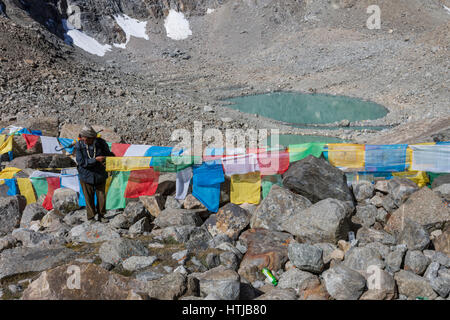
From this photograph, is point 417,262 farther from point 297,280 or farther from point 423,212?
point 297,280

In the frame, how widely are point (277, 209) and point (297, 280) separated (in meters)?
1.44

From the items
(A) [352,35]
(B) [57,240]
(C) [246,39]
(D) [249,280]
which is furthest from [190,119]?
(C) [246,39]

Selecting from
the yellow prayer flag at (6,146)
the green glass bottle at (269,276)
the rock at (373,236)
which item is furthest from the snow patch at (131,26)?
the green glass bottle at (269,276)

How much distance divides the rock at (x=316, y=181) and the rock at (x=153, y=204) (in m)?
2.12

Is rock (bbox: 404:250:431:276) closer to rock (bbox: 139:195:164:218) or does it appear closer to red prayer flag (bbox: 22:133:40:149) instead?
rock (bbox: 139:195:164:218)

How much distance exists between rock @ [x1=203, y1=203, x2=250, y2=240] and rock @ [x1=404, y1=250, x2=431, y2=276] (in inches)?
88.4

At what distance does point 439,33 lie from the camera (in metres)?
26.3

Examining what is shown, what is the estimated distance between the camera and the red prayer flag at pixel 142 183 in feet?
20.6

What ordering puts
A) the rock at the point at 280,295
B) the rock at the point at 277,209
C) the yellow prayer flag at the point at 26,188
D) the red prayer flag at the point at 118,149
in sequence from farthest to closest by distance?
1. the red prayer flag at the point at 118,149
2. the yellow prayer flag at the point at 26,188
3. the rock at the point at 277,209
4. the rock at the point at 280,295

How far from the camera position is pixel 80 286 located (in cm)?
338

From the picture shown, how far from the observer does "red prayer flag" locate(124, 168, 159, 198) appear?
6.27m

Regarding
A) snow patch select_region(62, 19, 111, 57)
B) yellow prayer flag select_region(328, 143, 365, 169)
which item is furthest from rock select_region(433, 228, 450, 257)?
snow patch select_region(62, 19, 111, 57)

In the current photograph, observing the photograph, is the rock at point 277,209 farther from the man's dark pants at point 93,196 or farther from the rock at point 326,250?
the man's dark pants at point 93,196
